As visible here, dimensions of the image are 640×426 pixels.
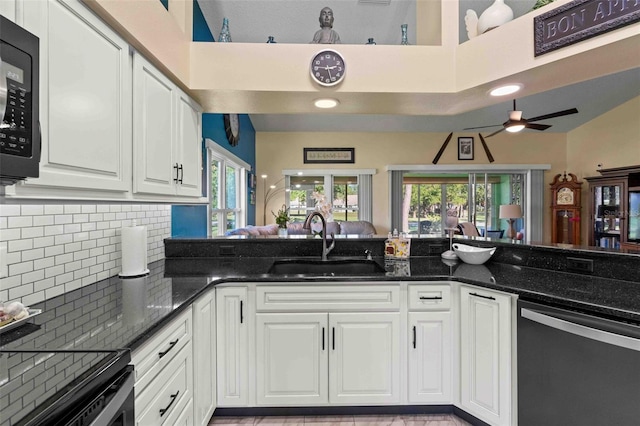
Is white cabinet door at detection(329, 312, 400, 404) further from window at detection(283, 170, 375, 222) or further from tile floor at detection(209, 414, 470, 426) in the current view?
window at detection(283, 170, 375, 222)

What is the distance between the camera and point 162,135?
1.62 metres

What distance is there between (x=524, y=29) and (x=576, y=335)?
1.50 m

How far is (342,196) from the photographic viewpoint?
263 inches

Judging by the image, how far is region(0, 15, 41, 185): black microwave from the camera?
69 cm

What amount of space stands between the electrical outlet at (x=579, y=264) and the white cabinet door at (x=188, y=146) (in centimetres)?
237

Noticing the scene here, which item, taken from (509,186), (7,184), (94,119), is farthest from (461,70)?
(509,186)

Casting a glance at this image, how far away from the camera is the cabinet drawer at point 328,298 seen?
1812 millimetres

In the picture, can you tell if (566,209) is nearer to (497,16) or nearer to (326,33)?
(497,16)

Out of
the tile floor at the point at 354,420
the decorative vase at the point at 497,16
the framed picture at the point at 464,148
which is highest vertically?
the framed picture at the point at 464,148

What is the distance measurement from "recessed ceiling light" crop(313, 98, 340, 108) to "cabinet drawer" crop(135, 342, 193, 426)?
5.31 ft

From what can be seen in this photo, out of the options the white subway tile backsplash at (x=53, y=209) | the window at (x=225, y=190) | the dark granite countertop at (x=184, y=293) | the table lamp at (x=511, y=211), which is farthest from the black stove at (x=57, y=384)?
the table lamp at (x=511, y=211)

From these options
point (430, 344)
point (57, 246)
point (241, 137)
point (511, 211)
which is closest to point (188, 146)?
point (57, 246)

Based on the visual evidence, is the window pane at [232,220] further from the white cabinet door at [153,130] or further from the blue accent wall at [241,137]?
the white cabinet door at [153,130]

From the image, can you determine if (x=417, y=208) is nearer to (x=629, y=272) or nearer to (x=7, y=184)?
(x=629, y=272)
